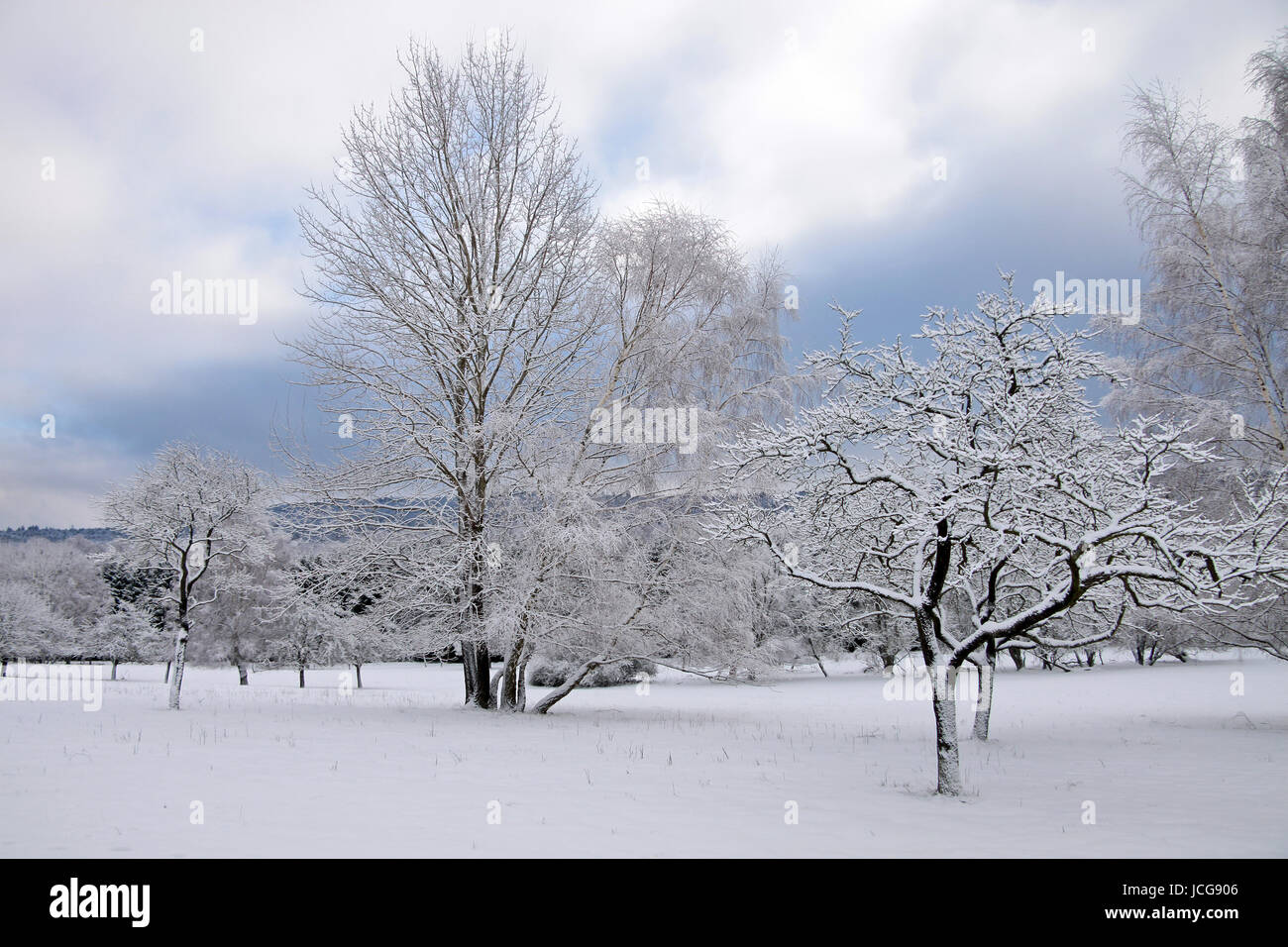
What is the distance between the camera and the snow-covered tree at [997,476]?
6980 millimetres

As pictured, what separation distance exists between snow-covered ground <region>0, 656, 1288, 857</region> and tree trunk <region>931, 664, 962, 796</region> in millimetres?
306

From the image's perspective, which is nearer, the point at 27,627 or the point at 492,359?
the point at 492,359

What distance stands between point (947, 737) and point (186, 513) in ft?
56.7

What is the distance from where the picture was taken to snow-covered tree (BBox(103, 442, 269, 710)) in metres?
17.6

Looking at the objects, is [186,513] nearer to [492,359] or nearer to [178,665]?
[178,665]

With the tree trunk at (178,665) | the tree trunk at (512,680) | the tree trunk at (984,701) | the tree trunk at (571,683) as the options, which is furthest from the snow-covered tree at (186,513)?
the tree trunk at (984,701)

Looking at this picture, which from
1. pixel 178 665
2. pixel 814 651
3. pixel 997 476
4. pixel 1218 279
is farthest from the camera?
pixel 814 651

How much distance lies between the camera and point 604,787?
7961 millimetres

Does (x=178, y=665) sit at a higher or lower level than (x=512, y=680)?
higher

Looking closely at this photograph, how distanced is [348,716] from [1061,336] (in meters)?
14.1

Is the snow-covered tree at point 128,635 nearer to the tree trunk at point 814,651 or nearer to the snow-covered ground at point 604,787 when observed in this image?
the snow-covered ground at point 604,787

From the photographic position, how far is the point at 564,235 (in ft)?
52.8

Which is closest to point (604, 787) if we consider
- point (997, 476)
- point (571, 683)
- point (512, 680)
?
point (997, 476)

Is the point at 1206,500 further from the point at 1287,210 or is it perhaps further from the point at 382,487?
the point at 382,487
